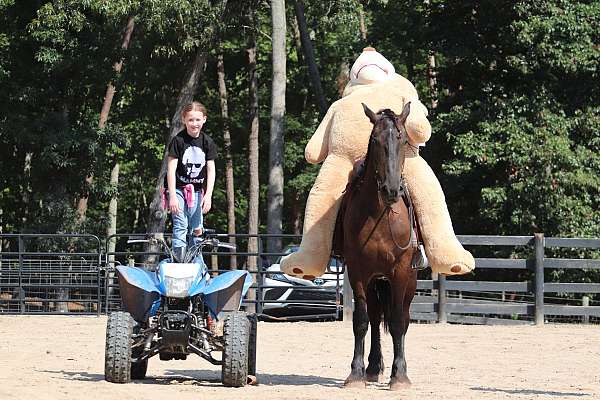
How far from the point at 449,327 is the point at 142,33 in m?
17.7

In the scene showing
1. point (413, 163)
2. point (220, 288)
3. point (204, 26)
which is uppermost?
point (204, 26)

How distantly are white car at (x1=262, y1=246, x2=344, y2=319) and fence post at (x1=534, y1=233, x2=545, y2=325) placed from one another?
3.04 meters

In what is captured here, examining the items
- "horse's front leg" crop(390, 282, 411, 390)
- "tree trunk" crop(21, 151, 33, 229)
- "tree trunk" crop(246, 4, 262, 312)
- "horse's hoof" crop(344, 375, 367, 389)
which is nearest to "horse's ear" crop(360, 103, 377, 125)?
"horse's front leg" crop(390, 282, 411, 390)

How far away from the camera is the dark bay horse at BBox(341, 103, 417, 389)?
33.7 feet

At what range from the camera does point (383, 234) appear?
1073cm

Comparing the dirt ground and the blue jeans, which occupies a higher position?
the blue jeans

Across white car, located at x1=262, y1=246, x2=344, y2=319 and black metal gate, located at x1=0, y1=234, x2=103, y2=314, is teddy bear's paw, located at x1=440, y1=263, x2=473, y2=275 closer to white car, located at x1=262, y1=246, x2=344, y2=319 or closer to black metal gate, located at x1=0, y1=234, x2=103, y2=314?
white car, located at x1=262, y1=246, x2=344, y2=319

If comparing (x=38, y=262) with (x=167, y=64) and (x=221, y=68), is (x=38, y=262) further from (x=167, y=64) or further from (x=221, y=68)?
(x=221, y=68)

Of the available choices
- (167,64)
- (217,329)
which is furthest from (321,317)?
(167,64)

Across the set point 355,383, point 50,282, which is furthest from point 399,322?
point 50,282

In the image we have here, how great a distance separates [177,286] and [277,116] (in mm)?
22783

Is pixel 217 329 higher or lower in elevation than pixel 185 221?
lower

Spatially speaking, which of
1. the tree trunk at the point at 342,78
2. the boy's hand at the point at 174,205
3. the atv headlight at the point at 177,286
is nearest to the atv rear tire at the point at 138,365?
the atv headlight at the point at 177,286

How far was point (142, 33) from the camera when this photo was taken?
35125mm
